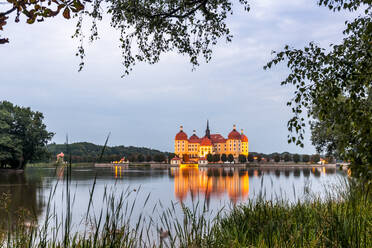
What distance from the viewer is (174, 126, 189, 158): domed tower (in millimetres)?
164375

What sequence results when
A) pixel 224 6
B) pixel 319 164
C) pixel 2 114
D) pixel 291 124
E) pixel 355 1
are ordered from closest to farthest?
1. pixel 291 124
2. pixel 355 1
3. pixel 224 6
4. pixel 2 114
5. pixel 319 164

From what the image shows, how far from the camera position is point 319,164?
5305 inches

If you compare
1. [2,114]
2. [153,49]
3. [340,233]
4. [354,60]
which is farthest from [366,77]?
[2,114]

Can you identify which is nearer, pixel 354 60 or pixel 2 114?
pixel 354 60

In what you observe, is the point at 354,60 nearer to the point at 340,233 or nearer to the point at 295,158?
the point at 340,233

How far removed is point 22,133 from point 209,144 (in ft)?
358

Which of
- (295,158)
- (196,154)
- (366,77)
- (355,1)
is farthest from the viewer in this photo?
(196,154)

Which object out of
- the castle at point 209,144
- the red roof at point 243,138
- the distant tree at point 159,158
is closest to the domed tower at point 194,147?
the castle at point 209,144

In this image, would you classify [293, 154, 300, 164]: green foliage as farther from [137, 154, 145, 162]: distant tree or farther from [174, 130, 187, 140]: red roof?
[137, 154, 145, 162]: distant tree

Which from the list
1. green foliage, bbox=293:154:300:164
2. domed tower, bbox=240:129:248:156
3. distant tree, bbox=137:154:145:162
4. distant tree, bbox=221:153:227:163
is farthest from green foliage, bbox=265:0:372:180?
distant tree, bbox=137:154:145:162

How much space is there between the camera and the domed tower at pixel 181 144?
539ft

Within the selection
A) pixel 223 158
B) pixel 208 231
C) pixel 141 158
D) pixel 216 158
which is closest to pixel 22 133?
pixel 208 231

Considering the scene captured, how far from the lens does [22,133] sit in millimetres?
54594

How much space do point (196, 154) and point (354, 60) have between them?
527 feet
